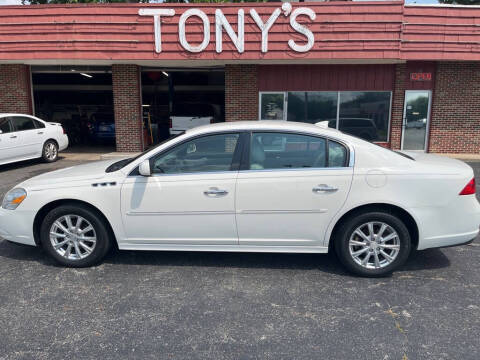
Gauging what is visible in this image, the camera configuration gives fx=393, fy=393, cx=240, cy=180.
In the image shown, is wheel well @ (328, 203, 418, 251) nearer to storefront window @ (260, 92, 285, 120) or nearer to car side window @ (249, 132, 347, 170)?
car side window @ (249, 132, 347, 170)

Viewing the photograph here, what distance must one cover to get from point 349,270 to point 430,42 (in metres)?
9.70

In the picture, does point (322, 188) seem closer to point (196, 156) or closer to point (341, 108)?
point (196, 156)

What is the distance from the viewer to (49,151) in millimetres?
11609

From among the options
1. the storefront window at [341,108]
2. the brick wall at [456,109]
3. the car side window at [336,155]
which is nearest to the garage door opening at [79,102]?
the storefront window at [341,108]

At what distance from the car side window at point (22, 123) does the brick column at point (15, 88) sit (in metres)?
3.01

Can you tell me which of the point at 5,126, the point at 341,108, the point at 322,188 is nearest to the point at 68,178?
the point at 322,188

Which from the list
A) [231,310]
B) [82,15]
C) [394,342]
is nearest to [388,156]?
[394,342]

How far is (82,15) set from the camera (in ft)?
36.9

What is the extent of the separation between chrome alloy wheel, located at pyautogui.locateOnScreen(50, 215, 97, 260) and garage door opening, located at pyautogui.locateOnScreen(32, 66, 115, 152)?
11.1 metres

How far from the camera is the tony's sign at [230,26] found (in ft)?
35.6

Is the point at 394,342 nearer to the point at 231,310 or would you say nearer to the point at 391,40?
the point at 231,310

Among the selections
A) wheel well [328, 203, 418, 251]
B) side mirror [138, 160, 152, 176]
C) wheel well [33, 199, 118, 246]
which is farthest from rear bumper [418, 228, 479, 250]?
wheel well [33, 199, 118, 246]

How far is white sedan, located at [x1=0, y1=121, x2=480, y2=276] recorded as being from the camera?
390 centimetres

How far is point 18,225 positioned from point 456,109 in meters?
12.8
